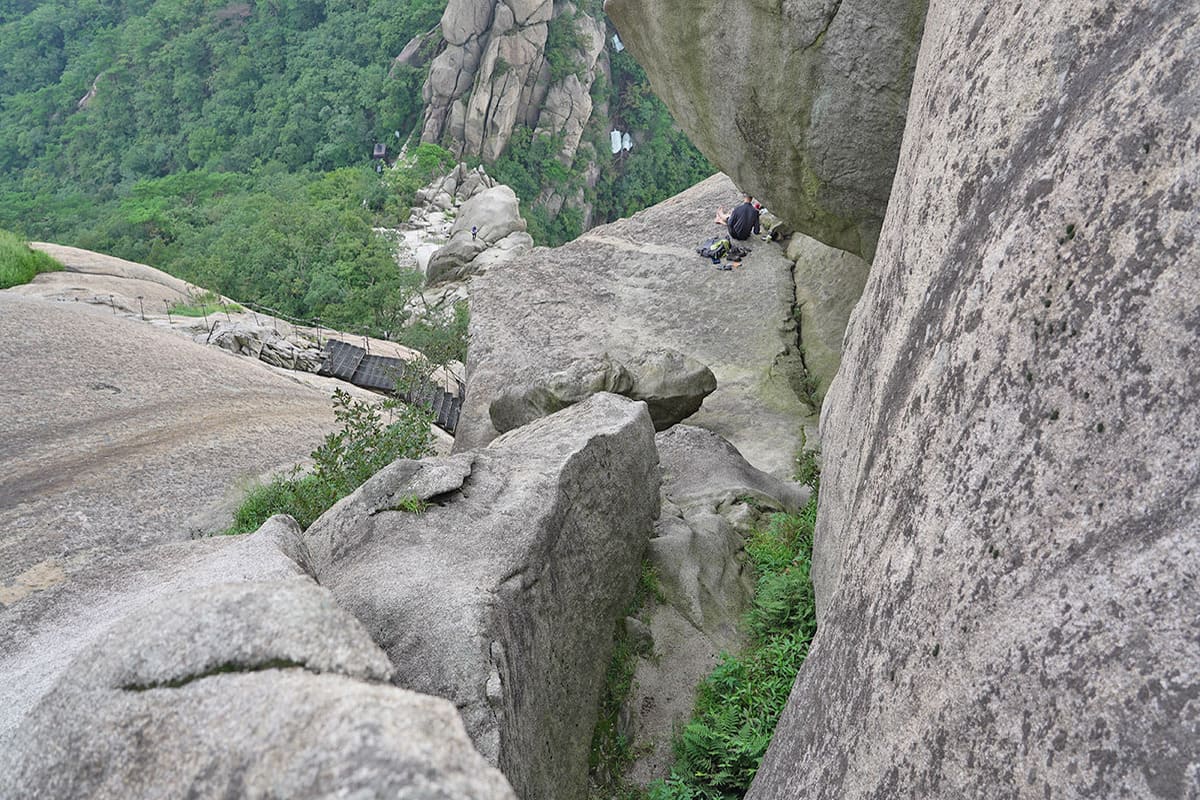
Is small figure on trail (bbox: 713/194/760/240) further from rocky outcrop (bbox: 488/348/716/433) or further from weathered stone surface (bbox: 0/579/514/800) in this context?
weathered stone surface (bbox: 0/579/514/800)

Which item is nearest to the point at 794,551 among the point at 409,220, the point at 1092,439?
the point at 1092,439

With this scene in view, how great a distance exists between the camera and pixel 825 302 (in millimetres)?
14047

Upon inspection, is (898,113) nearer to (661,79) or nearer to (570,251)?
(661,79)

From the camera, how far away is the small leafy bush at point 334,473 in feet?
29.5

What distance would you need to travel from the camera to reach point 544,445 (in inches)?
291

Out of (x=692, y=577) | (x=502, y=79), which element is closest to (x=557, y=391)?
(x=692, y=577)

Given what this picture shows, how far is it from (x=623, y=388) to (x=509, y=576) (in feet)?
20.1

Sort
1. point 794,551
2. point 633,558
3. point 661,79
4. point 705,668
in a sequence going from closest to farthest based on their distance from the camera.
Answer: point 705,668 < point 633,558 < point 794,551 < point 661,79

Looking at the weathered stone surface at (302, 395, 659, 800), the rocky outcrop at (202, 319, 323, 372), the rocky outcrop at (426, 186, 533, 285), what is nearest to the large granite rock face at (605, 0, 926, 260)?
the weathered stone surface at (302, 395, 659, 800)

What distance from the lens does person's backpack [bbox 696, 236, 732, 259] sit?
15.7 m

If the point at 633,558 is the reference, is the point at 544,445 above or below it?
above

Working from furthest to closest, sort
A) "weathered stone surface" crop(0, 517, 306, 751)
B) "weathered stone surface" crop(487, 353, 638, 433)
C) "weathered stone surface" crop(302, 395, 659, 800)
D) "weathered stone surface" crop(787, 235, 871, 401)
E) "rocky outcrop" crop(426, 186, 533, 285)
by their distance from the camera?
1. "rocky outcrop" crop(426, 186, 533, 285)
2. "weathered stone surface" crop(787, 235, 871, 401)
3. "weathered stone surface" crop(487, 353, 638, 433)
4. "weathered stone surface" crop(302, 395, 659, 800)
5. "weathered stone surface" crop(0, 517, 306, 751)

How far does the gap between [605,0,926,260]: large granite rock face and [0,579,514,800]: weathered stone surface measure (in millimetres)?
6850

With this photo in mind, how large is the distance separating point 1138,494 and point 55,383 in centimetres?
1222
